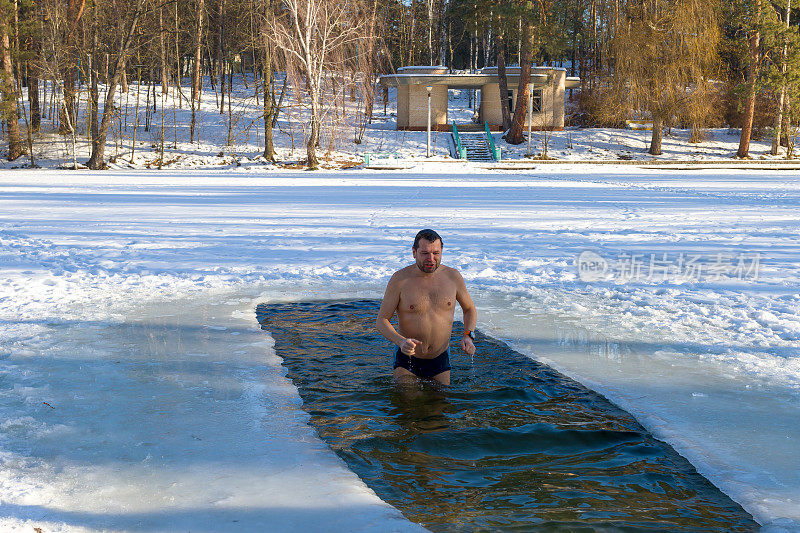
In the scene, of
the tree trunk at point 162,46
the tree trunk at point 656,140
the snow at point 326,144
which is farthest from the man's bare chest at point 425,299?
the tree trunk at point 656,140

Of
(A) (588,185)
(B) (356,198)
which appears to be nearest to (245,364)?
(B) (356,198)

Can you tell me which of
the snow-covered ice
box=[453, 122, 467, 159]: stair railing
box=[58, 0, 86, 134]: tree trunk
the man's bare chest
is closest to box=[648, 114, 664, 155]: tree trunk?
box=[453, 122, 467, 159]: stair railing

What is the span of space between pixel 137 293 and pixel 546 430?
17.0ft

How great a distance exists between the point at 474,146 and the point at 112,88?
1848 cm

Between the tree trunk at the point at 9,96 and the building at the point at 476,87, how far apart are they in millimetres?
19279

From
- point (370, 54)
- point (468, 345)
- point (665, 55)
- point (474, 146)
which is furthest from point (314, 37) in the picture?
point (468, 345)

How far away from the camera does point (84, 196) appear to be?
19.7 meters

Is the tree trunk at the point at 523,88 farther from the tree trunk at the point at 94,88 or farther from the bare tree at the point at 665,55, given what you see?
the tree trunk at the point at 94,88

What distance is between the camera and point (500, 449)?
4.36 meters

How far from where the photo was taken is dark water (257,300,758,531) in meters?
3.43

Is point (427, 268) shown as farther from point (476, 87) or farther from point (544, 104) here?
point (544, 104)

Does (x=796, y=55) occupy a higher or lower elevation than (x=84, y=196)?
higher

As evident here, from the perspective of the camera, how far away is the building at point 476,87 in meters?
43.2

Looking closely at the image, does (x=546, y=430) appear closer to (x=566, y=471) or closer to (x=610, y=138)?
(x=566, y=471)
